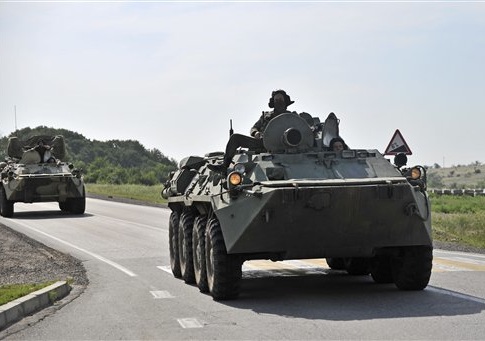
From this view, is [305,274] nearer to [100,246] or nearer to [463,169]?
[100,246]

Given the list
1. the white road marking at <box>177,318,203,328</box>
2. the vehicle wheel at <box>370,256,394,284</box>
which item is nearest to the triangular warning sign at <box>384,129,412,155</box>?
the vehicle wheel at <box>370,256,394,284</box>

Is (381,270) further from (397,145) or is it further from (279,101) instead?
(397,145)

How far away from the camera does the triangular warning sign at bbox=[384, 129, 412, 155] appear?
Result: 2562cm

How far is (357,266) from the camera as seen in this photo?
15195 mm

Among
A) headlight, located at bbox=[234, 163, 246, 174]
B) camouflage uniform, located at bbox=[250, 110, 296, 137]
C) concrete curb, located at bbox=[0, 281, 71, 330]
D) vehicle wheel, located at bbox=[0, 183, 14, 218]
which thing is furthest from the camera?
vehicle wheel, located at bbox=[0, 183, 14, 218]

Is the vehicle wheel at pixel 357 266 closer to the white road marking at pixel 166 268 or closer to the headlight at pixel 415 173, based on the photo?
the headlight at pixel 415 173

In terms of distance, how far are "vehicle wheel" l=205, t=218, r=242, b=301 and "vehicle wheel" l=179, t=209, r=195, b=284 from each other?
2153mm

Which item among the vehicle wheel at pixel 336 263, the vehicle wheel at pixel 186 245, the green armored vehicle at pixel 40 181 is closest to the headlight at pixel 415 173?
the vehicle wheel at pixel 336 263

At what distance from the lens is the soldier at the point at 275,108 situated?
14.7m

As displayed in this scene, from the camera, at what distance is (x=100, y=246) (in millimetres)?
22891

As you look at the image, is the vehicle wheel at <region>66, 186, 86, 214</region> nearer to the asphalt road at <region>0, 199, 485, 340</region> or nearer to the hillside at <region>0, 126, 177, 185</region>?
the asphalt road at <region>0, 199, 485, 340</region>

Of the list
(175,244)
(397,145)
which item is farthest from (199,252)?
(397,145)

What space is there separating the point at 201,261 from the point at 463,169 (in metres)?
112

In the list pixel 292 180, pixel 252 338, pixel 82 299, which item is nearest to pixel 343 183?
pixel 292 180
